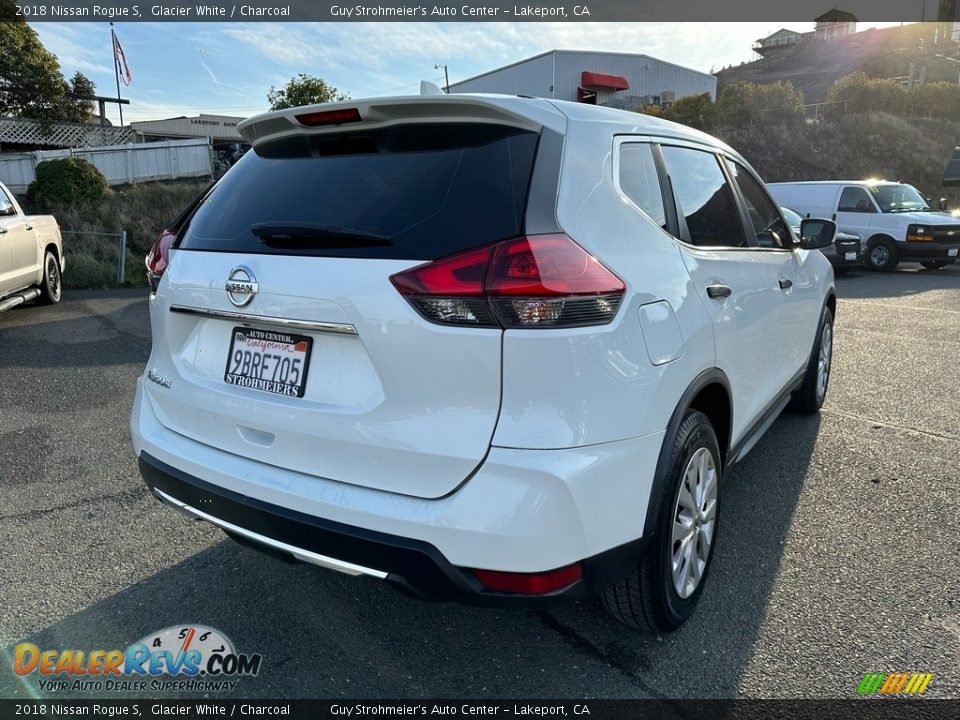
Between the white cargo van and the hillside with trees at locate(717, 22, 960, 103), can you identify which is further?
the hillside with trees at locate(717, 22, 960, 103)

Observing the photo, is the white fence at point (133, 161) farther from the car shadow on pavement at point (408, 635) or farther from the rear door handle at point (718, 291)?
the rear door handle at point (718, 291)

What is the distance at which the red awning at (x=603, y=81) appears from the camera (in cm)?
4600

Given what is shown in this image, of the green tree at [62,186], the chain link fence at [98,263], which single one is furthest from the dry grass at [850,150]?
the chain link fence at [98,263]

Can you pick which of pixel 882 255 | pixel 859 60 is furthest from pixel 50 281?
pixel 859 60

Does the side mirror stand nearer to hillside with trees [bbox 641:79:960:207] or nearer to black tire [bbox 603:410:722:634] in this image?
black tire [bbox 603:410:722:634]

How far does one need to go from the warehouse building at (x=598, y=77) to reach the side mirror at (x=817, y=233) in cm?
4185

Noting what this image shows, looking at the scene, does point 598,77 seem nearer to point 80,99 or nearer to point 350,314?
point 80,99

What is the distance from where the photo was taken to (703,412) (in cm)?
273

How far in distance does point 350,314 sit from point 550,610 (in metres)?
1.47

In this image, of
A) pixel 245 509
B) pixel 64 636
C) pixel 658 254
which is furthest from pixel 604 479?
pixel 64 636

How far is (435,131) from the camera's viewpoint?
7.38 feet

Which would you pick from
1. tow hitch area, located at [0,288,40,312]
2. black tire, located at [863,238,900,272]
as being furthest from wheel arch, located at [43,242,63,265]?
black tire, located at [863,238,900,272]

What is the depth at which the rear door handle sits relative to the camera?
2662mm

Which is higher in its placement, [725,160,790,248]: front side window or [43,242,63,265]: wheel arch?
[725,160,790,248]: front side window
